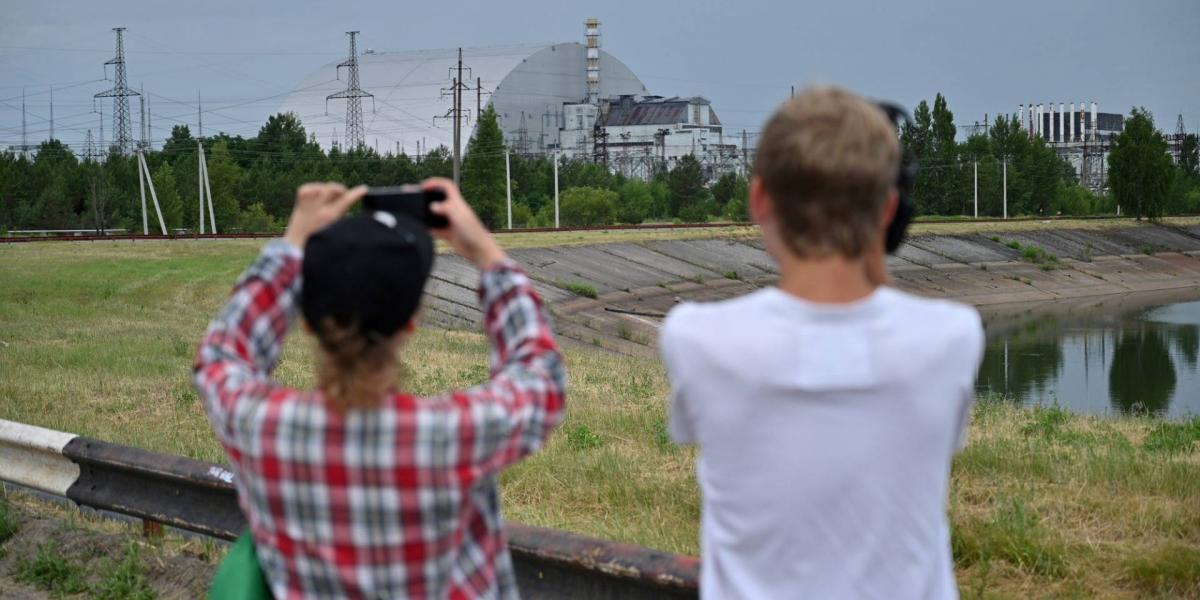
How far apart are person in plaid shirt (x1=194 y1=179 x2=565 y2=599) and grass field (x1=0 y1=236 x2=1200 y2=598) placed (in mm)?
342

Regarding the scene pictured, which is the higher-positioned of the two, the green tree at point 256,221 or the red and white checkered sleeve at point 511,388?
the green tree at point 256,221

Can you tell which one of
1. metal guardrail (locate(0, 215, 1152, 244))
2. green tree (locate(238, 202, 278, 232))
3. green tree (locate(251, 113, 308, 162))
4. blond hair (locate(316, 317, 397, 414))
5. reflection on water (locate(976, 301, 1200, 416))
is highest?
green tree (locate(251, 113, 308, 162))

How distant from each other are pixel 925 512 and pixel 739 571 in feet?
1.10

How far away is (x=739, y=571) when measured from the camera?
2.34 m

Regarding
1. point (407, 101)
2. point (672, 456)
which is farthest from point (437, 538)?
→ point (407, 101)

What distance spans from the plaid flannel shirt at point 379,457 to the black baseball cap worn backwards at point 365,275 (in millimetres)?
169

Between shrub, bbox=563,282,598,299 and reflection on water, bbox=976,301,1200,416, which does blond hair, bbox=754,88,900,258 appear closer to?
reflection on water, bbox=976,301,1200,416

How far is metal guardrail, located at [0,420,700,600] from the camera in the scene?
4.33m

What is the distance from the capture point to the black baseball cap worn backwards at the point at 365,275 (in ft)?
7.66

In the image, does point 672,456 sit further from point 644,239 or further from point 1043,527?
point 644,239

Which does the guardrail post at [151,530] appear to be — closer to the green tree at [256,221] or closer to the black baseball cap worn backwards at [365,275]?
the black baseball cap worn backwards at [365,275]

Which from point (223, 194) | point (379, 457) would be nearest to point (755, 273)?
point (223, 194)

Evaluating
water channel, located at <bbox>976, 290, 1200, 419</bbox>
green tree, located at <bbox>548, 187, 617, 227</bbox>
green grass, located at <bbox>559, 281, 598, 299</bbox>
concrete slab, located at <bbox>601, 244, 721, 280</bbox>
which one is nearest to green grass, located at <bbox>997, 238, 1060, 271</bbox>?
water channel, located at <bbox>976, 290, 1200, 419</bbox>

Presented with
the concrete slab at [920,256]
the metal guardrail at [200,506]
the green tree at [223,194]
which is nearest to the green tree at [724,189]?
the green tree at [223,194]
